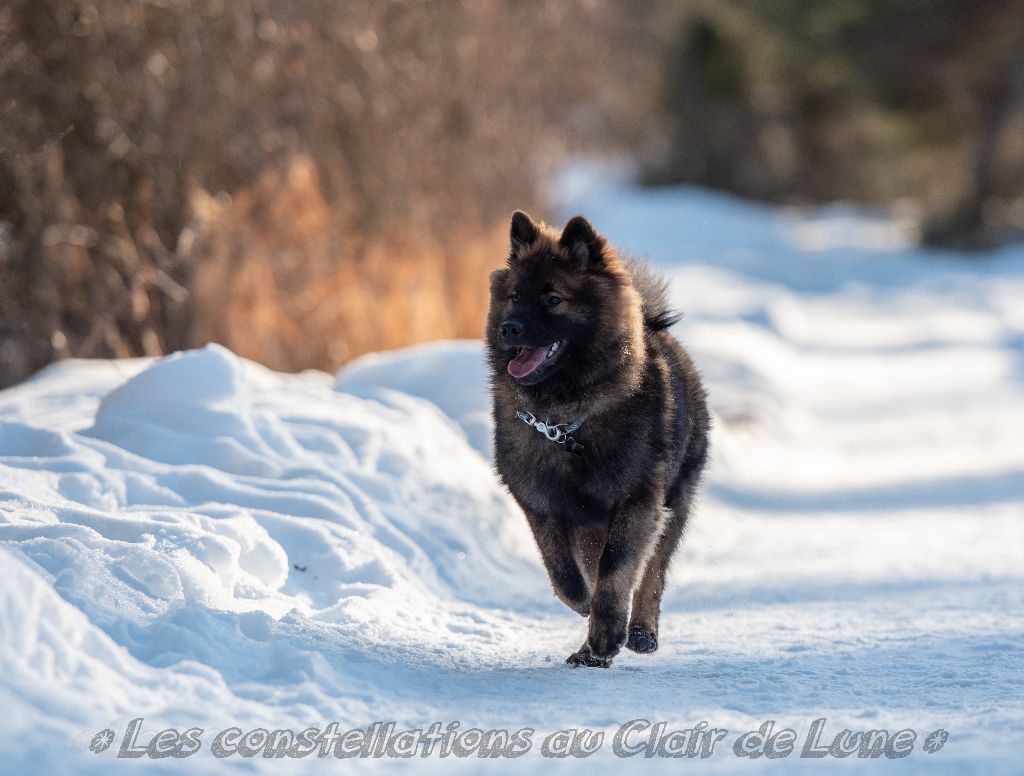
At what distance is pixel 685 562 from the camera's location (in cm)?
741

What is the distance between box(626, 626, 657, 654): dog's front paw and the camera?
526cm

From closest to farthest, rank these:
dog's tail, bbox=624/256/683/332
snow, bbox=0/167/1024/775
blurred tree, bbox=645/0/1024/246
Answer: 1. snow, bbox=0/167/1024/775
2. dog's tail, bbox=624/256/683/332
3. blurred tree, bbox=645/0/1024/246

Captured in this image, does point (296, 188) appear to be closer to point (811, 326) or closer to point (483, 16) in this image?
point (483, 16)

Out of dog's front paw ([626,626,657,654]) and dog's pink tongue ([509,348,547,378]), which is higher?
dog's pink tongue ([509,348,547,378])

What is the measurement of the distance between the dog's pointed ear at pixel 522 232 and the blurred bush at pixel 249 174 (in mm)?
3677

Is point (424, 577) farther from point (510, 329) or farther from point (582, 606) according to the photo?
point (510, 329)

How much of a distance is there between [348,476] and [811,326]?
43.3ft

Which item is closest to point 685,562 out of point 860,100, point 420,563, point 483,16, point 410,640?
point 420,563

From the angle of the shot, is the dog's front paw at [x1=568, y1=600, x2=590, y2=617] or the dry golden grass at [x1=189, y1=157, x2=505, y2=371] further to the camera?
the dry golden grass at [x1=189, y1=157, x2=505, y2=371]

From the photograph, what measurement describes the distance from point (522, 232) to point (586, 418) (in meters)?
0.81

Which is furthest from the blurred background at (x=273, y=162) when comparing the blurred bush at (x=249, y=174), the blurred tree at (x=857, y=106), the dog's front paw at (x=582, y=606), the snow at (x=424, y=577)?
the blurred tree at (x=857, y=106)

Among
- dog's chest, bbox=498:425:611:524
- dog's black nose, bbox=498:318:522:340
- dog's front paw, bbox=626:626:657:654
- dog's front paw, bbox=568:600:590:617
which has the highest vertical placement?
dog's black nose, bbox=498:318:522:340

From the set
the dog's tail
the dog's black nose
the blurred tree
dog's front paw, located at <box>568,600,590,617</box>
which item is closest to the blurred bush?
the dog's tail

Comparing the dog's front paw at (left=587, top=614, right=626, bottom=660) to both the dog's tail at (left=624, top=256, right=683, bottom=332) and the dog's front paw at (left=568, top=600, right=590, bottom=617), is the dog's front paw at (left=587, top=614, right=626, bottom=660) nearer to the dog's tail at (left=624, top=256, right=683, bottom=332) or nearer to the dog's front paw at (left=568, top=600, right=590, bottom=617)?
the dog's front paw at (left=568, top=600, right=590, bottom=617)
